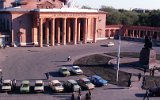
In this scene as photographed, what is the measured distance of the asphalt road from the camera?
127 ft

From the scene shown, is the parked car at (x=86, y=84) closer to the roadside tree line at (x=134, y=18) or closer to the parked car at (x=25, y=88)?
the parked car at (x=25, y=88)

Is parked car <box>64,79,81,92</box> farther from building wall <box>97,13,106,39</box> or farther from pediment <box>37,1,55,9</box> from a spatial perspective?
building wall <box>97,13,106,39</box>

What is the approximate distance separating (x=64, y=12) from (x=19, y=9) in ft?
37.6

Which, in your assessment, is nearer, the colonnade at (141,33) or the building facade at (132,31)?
the colonnade at (141,33)

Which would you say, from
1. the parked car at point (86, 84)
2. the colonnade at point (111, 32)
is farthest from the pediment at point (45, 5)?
the parked car at point (86, 84)

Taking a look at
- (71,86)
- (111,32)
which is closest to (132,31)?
(111,32)

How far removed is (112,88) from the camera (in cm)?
4275

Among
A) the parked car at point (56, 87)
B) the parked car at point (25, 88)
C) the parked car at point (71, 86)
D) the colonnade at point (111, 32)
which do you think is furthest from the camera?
the colonnade at point (111, 32)

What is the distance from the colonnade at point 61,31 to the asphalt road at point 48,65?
2.73 meters

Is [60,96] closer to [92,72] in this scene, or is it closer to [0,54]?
[92,72]

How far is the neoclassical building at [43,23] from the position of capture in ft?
255

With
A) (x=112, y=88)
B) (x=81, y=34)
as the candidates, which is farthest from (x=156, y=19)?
(x=112, y=88)

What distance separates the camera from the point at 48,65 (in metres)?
57.0

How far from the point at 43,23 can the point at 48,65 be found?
1050 inches
